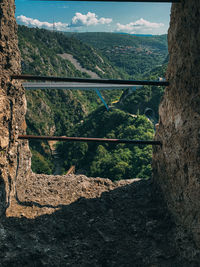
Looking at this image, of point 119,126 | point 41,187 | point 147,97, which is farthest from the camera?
point 147,97

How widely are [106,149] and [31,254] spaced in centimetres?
3679

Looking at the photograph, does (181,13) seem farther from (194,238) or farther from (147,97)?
(147,97)

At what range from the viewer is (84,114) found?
7162cm

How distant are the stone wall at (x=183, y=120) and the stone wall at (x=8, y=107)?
113 inches

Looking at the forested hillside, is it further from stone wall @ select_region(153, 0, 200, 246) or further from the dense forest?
stone wall @ select_region(153, 0, 200, 246)

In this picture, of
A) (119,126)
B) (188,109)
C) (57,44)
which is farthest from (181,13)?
(57,44)

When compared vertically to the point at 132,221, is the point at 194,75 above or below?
above

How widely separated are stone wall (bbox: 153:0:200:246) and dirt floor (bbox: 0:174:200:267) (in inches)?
19.0

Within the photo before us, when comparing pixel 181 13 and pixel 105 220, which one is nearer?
pixel 181 13

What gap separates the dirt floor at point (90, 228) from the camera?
3.64 metres

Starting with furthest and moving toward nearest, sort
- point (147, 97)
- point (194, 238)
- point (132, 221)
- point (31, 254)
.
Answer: point (147, 97), point (132, 221), point (31, 254), point (194, 238)

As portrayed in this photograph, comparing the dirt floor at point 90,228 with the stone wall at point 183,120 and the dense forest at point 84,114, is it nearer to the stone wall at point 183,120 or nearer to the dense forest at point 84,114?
the stone wall at point 183,120

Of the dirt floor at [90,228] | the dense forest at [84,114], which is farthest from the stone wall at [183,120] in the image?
the dense forest at [84,114]

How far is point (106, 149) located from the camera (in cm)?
4031
